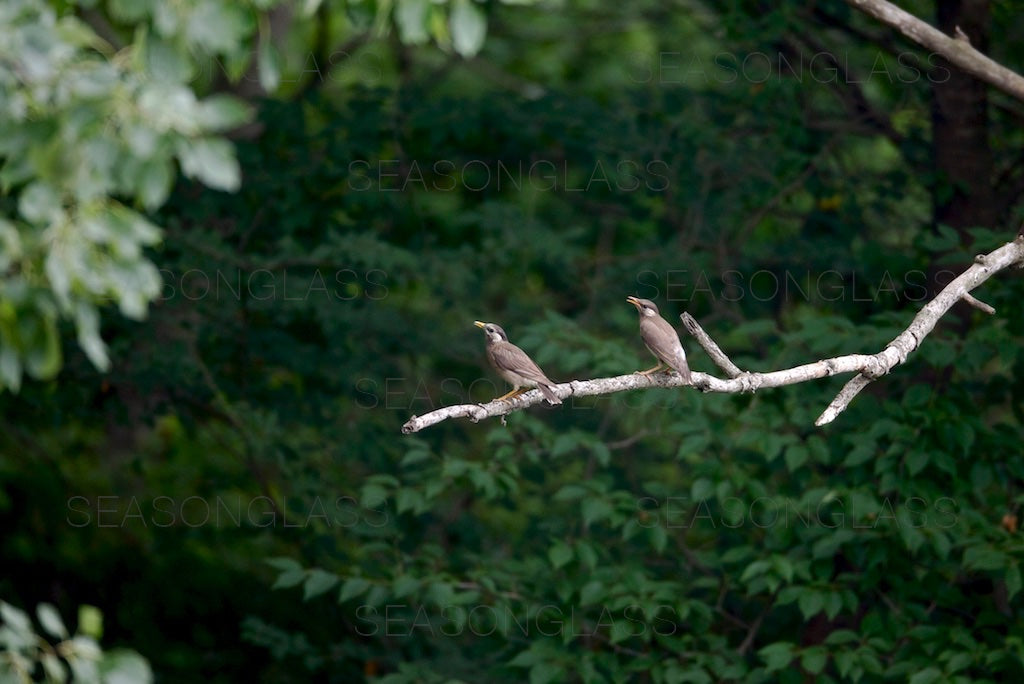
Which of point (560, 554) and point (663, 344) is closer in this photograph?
point (663, 344)

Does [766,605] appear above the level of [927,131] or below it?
below

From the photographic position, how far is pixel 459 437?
8.16 meters

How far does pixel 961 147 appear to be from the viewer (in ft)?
22.8

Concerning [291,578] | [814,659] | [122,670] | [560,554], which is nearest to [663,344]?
[560,554]

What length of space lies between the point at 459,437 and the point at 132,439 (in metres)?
4.24

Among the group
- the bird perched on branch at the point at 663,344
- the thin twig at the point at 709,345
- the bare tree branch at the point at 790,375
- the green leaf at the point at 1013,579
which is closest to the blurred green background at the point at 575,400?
the green leaf at the point at 1013,579

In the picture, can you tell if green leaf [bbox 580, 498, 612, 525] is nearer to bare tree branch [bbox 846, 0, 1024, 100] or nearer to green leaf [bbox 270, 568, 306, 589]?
green leaf [bbox 270, 568, 306, 589]

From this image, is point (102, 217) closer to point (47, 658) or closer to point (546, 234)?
point (47, 658)

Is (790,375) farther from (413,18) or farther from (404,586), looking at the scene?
(404,586)

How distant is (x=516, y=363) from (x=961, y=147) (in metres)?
3.19

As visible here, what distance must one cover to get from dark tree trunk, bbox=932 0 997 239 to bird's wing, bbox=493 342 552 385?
2835mm

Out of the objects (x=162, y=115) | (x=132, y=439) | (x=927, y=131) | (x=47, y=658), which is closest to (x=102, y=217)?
(x=162, y=115)

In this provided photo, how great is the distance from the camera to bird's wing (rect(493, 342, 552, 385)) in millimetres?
5320

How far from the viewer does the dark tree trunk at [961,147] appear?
22.6 feet
